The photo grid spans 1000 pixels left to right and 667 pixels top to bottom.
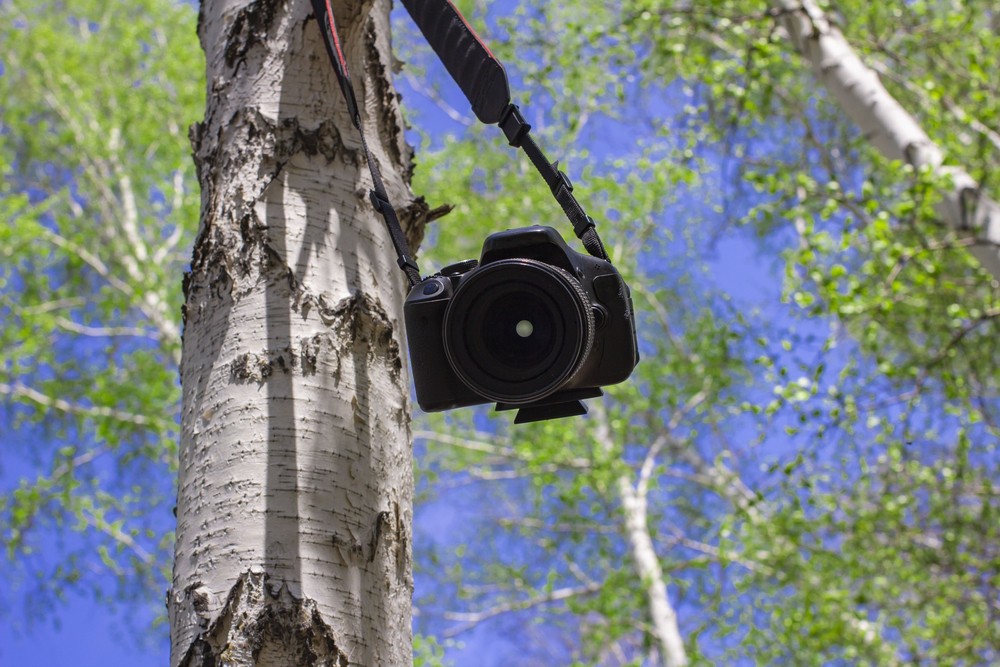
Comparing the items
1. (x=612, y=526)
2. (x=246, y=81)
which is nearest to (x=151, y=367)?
(x=612, y=526)

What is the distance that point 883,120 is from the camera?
2.96 meters

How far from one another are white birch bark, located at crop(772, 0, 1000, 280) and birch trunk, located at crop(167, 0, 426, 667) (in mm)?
2437

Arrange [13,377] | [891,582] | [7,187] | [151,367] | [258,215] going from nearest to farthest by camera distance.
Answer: [258,215] → [891,582] → [13,377] → [151,367] → [7,187]

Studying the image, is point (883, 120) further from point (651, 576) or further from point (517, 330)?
point (651, 576)

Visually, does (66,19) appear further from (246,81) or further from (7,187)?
(246,81)

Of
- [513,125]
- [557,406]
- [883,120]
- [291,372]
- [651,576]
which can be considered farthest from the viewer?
[651,576]

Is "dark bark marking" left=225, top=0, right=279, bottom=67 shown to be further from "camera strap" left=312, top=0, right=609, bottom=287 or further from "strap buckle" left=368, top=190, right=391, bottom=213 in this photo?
"strap buckle" left=368, top=190, right=391, bottom=213

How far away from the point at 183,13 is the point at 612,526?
26.8 feet

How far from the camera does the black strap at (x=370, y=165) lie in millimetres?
1096

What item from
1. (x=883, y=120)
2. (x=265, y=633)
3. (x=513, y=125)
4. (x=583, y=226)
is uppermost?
(x=883, y=120)

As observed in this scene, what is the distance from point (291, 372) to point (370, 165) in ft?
1.26

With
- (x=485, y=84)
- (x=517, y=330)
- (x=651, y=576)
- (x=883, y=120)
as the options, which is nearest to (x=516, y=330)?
(x=517, y=330)

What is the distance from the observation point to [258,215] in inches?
43.8

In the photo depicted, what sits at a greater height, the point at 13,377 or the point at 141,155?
the point at 141,155
